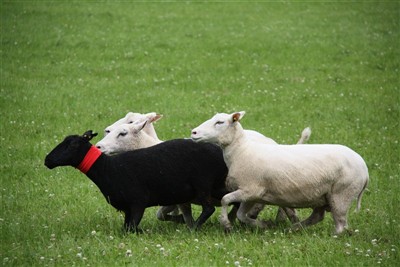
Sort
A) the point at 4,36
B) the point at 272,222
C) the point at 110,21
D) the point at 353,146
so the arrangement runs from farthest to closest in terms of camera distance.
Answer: the point at 110,21 → the point at 4,36 → the point at 353,146 → the point at 272,222

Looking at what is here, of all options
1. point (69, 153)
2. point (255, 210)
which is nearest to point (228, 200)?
point (255, 210)

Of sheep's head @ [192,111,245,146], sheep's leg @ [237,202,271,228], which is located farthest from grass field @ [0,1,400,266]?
sheep's head @ [192,111,245,146]

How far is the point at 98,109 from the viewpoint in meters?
18.2

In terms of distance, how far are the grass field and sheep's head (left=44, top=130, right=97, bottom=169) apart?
3.00ft

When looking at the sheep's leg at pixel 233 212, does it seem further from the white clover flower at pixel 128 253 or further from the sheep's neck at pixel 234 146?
the white clover flower at pixel 128 253

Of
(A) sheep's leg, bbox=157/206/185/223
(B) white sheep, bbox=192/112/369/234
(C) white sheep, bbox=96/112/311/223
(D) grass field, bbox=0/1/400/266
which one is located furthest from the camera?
(A) sheep's leg, bbox=157/206/185/223

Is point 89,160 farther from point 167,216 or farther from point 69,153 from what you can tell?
point 167,216

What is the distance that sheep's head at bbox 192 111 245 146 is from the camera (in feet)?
31.0

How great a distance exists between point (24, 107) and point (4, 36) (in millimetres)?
7735

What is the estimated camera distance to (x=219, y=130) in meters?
9.58

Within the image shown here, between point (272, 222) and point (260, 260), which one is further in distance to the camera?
point (272, 222)

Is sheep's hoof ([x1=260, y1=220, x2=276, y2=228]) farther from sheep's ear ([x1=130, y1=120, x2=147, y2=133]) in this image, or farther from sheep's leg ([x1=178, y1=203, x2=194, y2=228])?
sheep's ear ([x1=130, y1=120, x2=147, y2=133])

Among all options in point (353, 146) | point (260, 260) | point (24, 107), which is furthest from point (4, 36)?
point (260, 260)

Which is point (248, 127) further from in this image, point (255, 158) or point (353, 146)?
point (255, 158)
